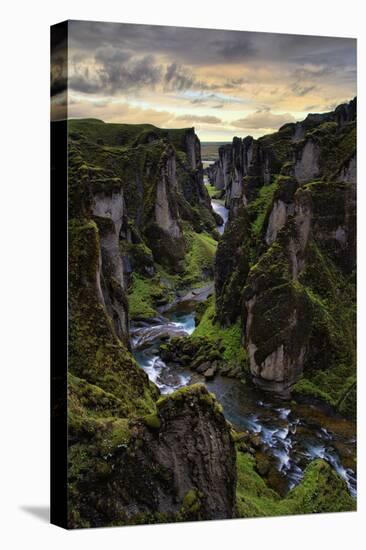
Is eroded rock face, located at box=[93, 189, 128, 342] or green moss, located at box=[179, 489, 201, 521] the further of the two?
eroded rock face, located at box=[93, 189, 128, 342]

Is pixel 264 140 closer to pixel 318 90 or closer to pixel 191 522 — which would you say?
pixel 318 90

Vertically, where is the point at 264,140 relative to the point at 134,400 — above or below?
above

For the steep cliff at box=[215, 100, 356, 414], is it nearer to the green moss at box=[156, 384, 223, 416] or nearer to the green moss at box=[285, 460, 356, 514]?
the green moss at box=[285, 460, 356, 514]

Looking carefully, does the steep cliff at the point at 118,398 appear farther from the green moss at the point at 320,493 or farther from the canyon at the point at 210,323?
the green moss at the point at 320,493

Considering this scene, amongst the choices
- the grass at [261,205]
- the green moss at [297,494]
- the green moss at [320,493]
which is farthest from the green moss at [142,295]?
the green moss at [320,493]

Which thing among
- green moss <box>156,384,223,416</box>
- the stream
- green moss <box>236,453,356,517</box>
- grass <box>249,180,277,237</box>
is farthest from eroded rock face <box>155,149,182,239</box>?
green moss <box>236,453,356,517</box>

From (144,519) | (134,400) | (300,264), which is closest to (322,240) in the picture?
(300,264)

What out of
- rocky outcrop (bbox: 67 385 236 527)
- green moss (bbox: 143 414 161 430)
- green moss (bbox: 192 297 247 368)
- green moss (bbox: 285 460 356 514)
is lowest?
green moss (bbox: 285 460 356 514)
